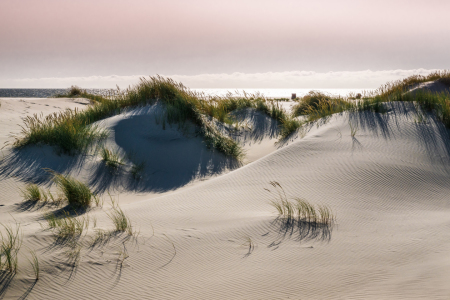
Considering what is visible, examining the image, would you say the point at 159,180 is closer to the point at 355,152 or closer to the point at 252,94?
the point at 355,152

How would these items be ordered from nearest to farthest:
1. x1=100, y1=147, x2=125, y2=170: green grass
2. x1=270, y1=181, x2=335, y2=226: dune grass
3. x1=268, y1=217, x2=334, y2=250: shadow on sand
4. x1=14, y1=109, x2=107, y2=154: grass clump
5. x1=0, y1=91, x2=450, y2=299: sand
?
x1=0, y1=91, x2=450, y2=299: sand
x1=268, y1=217, x2=334, y2=250: shadow on sand
x1=270, y1=181, x2=335, y2=226: dune grass
x1=100, y1=147, x2=125, y2=170: green grass
x1=14, y1=109, x2=107, y2=154: grass clump

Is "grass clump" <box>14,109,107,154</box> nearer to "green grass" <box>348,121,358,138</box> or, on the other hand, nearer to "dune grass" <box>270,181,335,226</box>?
"dune grass" <box>270,181,335,226</box>

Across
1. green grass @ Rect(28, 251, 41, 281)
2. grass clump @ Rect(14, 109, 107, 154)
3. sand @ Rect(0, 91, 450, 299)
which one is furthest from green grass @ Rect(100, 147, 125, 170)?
green grass @ Rect(28, 251, 41, 281)

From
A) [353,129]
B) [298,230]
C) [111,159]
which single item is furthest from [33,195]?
[353,129]

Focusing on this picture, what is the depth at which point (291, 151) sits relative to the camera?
6.60 m

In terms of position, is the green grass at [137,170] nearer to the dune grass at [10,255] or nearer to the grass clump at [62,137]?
the grass clump at [62,137]

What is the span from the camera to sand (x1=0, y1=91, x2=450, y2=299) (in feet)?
8.21

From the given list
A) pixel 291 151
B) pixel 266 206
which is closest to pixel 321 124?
pixel 291 151

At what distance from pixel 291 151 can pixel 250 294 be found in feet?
14.8

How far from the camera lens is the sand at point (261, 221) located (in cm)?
250

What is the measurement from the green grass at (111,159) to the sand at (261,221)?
0.17m

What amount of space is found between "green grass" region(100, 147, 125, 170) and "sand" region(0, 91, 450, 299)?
0.17 metres

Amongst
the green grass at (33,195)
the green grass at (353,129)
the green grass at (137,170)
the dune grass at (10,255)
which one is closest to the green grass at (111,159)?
the green grass at (137,170)

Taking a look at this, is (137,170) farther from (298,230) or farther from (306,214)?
(298,230)
